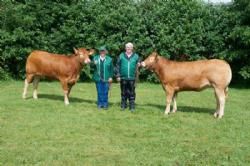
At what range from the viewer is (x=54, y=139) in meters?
10.1

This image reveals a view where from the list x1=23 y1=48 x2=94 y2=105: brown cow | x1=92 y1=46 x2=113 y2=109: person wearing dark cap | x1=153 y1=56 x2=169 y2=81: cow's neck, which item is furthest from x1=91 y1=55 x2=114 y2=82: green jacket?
x1=153 y1=56 x2=169 y2=81: cow's neck

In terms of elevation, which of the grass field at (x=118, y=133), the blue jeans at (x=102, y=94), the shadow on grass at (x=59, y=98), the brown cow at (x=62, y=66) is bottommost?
the shadow on grass at (x=59, y=98)

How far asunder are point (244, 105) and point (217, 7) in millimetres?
7050

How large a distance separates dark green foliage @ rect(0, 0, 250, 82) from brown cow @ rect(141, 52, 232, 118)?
290 inches

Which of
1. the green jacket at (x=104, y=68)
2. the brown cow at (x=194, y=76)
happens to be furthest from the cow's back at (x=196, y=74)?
the green jacket at (x=104, y=68)

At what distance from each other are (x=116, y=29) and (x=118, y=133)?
36.2 feet

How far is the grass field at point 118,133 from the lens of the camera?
8.84 meters

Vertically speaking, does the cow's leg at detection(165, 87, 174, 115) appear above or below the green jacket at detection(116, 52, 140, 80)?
below

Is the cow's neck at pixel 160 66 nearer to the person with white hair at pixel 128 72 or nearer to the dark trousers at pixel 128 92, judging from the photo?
the person with white hair at pixel 128 72

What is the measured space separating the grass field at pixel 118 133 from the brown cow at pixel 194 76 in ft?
2.05

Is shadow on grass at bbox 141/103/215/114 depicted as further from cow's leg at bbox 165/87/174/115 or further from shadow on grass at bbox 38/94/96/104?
shadow on grass at bbox 38/94/96/104

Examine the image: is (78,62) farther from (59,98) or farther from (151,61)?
(151,61)

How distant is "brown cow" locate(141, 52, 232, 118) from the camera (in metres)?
12.6

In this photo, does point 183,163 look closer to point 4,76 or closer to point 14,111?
point 14,111
